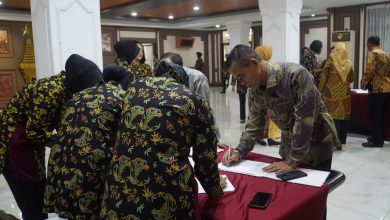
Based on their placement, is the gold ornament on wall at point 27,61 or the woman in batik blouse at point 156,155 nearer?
the woman in batik blouse at point 156,155

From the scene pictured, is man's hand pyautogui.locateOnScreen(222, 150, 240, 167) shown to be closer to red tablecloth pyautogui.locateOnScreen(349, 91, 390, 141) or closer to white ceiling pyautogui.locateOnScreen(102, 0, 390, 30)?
red tablecloth pyautogui.locateOnScreen(349, 91, 390, 141)

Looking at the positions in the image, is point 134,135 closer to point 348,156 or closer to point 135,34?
point 348,156

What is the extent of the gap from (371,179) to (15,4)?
8.47m

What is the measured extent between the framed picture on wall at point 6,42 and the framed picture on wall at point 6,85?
48 centimetres

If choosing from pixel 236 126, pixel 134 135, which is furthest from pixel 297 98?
pixel 236 126

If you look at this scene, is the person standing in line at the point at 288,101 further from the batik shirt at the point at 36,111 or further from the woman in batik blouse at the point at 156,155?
the batik shirt at the point at 36,111

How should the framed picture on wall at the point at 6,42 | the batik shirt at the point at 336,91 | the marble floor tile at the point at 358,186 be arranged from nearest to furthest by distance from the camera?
the marble floor tile at the point at 358,186, the batik shirt at the point at 336,91, the framed picture on wall at the point at 6,42

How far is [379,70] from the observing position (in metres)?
4.50

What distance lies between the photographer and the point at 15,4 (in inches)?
338

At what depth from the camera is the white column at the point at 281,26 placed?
627cm

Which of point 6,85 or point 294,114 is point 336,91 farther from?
point 6,85

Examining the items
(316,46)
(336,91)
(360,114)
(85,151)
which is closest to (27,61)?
(316,46)

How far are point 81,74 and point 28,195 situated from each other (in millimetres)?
830

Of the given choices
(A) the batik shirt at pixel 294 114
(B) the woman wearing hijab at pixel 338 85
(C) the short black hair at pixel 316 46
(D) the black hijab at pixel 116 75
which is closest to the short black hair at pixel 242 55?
(A) the batik shirt at pixel 294 114
